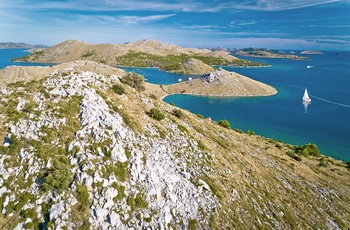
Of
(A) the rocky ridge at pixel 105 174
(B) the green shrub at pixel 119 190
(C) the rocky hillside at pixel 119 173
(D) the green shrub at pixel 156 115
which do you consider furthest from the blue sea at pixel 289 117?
(B) the green shrub at pixel 119 190

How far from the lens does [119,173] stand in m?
26.2

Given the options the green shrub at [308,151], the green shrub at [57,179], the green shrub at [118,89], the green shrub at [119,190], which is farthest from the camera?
the green shrub at [308,151]

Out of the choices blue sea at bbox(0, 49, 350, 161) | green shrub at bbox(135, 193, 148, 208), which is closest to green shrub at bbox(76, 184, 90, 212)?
green shrub at bbox(135, 193, 148, 208)

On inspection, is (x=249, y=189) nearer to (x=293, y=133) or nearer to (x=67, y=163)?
(x=67, y=163)

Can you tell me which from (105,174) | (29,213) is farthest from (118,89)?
(29,213)

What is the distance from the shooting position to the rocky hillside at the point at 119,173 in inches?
895

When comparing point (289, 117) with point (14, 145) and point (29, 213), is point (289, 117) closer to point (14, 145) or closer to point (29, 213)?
point (14, 145)

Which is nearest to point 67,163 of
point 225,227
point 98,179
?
point 98,179

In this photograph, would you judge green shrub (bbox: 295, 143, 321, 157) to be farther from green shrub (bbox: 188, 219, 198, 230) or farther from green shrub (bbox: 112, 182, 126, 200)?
green shrub (bbox: 112, 182, 126, 200)

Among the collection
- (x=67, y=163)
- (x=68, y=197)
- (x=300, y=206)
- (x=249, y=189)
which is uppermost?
(x=67, y=163)

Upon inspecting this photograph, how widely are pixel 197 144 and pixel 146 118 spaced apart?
8.88 metres

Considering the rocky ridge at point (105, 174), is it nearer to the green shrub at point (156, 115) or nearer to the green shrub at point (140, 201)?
the green shrub at point (140, 201)

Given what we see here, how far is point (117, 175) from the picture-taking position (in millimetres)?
25969

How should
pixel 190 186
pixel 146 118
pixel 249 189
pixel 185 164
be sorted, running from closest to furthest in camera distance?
1. pixel 190 186
2. pixel 185 164
3. pixel 249 189
4. pixel 146 118
